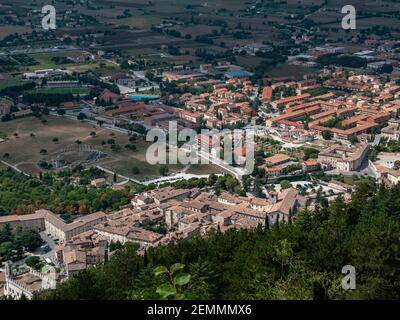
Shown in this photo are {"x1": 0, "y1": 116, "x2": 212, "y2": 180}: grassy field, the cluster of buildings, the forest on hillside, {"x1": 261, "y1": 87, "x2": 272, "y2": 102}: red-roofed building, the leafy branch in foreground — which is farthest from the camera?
{"x1": 261, "y1": 87, "x2": 272, "y2": 102}: red-roofed building

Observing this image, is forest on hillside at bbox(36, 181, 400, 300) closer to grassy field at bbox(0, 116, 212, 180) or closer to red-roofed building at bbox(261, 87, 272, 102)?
grassy field at bbox(0, 116, 212, 180)

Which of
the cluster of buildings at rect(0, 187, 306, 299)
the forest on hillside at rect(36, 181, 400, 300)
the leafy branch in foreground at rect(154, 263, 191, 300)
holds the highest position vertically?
the leafy branch in foreground at rect(154, 263, 191, 300)

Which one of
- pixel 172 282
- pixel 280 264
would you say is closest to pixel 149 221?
pixel 280 264

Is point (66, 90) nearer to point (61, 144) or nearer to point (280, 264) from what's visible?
point (61, 144)

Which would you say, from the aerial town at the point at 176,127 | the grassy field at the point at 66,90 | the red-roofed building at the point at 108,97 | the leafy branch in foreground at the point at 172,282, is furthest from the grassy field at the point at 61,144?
the leafy branch in foreground at the point at 172,282

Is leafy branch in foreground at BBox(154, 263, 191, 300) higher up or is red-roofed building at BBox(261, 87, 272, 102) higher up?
leafy branch in foreground at BBox(154, 263, 191, 300)

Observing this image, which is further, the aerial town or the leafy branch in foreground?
the aerial town

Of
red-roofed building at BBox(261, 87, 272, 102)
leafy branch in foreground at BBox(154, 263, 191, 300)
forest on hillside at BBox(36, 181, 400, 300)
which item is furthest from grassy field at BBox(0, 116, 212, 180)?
leafy branch in foreground at BBox(154, 263, 191, 300)

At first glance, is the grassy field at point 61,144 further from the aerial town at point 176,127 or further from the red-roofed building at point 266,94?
the red-roofed building at point 266,94
